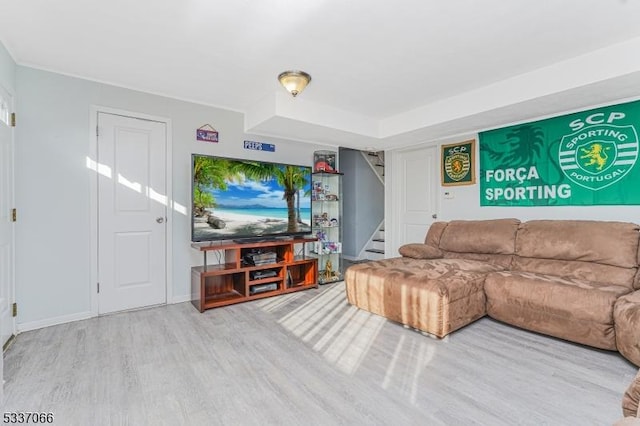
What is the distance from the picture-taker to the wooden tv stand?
11.0ft

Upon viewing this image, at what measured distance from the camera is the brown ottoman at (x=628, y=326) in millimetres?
2062

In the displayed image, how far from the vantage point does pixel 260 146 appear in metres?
4.14

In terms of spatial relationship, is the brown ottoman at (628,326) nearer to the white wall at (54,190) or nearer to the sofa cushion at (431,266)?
the sofa cushion at (431,266)

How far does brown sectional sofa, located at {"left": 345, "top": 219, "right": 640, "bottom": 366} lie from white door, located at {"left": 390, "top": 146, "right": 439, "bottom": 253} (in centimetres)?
133

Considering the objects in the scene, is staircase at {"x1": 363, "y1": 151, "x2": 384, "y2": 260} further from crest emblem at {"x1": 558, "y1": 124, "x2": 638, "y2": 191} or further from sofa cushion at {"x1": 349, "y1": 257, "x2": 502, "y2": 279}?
crest emblem at {"x1": 558, "y1": 124, "x2": 638, "y2": 191}

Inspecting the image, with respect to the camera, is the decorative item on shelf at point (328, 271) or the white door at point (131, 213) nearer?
the white door at point (131, 213)

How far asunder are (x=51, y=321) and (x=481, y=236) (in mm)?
4313

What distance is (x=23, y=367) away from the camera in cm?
211

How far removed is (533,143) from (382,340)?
278cm

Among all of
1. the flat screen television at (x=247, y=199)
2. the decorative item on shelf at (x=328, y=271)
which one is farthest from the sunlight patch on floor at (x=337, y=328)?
the flat screen television at (x=247, y=199)

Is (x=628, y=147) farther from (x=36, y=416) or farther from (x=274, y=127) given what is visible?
(x=36, y=416)

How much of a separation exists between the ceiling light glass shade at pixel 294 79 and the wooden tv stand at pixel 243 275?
67.8 inches

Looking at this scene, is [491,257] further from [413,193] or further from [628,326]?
[413,193]

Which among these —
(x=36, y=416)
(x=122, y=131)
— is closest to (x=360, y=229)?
(x=122, y=131)
